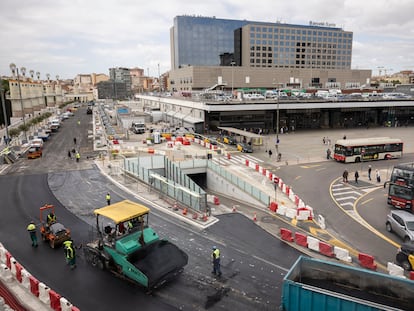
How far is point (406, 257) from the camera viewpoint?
15.3 meters

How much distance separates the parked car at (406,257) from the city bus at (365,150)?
24166 millimetres

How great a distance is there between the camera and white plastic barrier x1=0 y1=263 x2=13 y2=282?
45.5 ft

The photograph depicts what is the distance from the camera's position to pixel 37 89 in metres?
120

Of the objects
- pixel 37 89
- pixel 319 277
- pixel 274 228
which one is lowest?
pixel 274 228

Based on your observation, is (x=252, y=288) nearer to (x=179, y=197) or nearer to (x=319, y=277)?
(x=319, y=277)

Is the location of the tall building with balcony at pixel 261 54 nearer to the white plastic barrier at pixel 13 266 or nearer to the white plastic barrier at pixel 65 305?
the white plastic barrier at pixel 13 266

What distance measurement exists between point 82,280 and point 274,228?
37.1 ft

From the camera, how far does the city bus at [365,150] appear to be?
3862 centimetres

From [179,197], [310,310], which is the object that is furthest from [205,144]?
[310,310]

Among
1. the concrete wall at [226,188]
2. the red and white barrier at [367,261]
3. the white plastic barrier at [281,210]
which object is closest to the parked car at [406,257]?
the red and white barrier at [367,261]

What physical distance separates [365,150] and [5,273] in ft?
125

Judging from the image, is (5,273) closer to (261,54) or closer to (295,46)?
(261,54)

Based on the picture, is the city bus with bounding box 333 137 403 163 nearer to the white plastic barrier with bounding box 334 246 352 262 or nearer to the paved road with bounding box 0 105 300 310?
the paved road with bounding box 0 105 300 310

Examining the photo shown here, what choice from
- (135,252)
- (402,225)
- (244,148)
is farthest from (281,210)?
(244,148)
